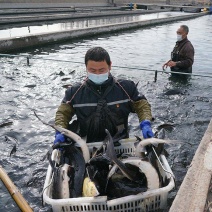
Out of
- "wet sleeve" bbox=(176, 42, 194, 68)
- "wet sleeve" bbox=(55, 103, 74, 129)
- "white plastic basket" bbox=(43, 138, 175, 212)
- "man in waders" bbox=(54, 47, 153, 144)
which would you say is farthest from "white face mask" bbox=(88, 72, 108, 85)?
"wet sleeve" bbox=(176, 42, 194, 68)

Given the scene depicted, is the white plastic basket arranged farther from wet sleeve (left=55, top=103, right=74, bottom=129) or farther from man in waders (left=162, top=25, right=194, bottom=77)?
man in waders (left=162, top=25, right=194, bottom=77)

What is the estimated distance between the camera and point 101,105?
4062mm

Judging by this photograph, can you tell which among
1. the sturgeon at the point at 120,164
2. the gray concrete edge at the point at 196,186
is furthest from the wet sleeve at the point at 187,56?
the sturgeon at the point at 120,164

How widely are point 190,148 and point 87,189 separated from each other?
10.9ft

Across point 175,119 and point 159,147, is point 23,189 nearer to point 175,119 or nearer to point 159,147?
point 159,147

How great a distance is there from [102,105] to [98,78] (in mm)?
422

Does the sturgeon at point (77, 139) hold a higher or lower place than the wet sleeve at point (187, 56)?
lower

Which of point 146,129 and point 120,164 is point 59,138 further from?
point 146,129

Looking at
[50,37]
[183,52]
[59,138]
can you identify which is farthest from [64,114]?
[50,37]

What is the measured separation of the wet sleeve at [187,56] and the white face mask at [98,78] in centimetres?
559

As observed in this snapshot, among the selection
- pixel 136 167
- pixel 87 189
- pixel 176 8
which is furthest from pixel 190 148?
pixel 176 8

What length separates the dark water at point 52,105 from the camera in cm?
510

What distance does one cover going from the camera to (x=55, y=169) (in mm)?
3479

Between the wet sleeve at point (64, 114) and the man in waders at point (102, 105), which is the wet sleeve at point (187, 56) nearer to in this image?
the man in waders at point (102, 105)
